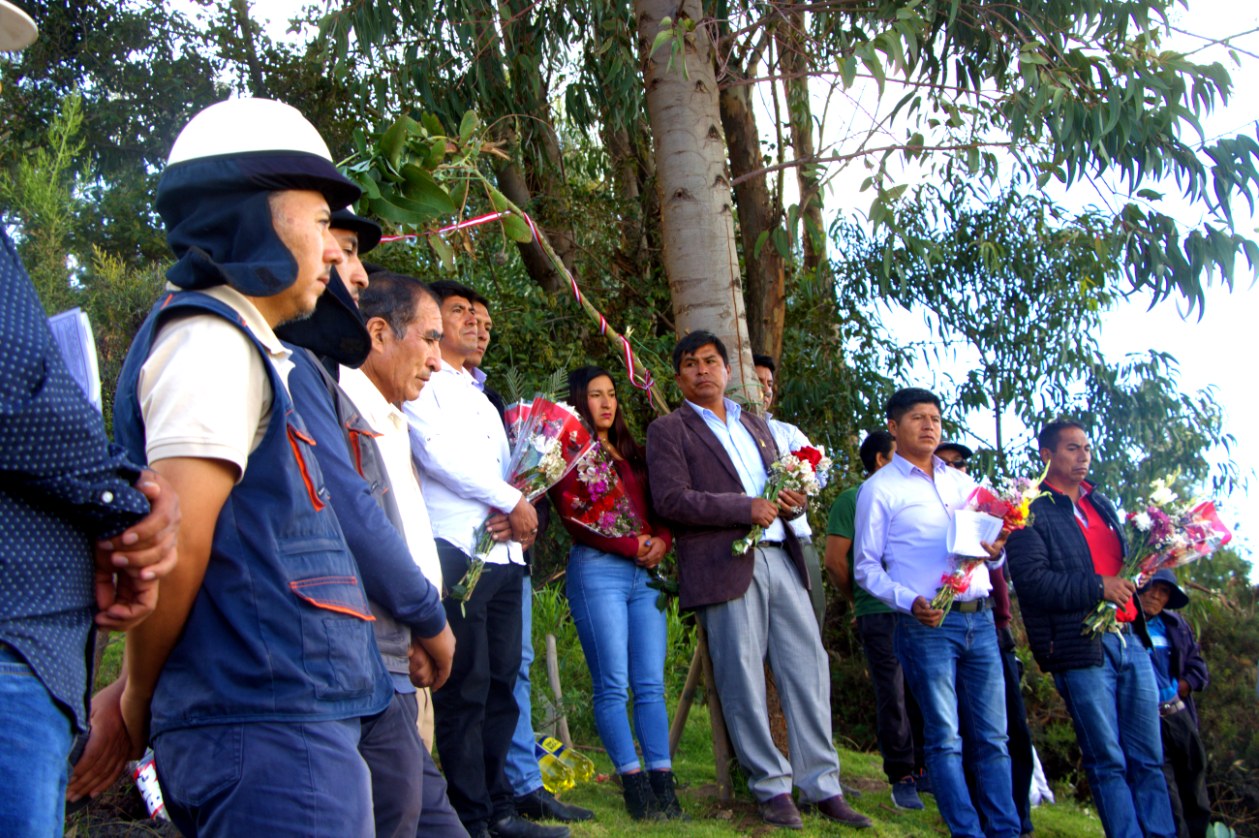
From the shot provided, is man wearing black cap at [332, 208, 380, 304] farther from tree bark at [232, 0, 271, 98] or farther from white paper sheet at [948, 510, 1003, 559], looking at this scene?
tree bark at [232, 0, 271, 98]

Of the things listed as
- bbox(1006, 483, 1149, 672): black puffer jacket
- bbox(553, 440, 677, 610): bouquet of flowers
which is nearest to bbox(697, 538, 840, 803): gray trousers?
bbox(553, 440, 677, 610): bouquet of flowers

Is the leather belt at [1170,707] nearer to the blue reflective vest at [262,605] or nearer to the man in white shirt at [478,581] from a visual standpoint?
→ the man in white shirt at [478,581]

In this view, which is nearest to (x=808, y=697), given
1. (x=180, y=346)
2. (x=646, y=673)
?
(x=646, y=673)

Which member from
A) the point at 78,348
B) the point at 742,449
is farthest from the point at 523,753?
the point at 78,348

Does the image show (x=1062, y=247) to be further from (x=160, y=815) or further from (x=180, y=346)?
(x=180, y=346)

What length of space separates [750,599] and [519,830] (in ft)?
5.23

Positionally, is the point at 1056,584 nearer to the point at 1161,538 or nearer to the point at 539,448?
the point at 1161,538

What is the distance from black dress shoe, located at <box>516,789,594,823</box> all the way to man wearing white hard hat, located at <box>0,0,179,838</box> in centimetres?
407

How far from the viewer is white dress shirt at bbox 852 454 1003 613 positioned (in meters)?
6.39

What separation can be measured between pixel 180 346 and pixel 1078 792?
35.1 ft

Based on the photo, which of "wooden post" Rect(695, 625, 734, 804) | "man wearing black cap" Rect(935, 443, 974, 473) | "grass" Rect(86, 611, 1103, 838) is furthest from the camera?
"man wearing black cap" Rect(935, 443, 974, 473)

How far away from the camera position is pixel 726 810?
6.15 meters

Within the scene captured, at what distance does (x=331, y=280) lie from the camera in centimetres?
303

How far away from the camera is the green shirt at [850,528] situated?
7523 millimetres
